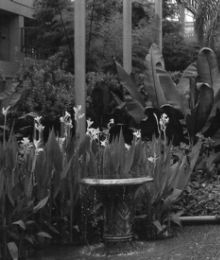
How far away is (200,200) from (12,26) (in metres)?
25.4

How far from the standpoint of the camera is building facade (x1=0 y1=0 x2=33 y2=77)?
3034 cm

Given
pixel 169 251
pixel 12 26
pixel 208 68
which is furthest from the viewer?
pixel 12 26

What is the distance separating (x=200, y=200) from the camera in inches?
316

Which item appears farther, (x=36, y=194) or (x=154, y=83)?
(x=154, y=83)

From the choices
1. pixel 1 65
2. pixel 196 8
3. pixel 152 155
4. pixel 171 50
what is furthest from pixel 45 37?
pixel 152 155

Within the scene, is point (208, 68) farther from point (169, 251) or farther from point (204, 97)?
point (169, 251)

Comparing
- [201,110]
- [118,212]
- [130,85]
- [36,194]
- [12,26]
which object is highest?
[12,26]

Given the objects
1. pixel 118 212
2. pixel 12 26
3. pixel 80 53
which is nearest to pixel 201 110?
pixel 80 53

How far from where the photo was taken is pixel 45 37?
24969 mm

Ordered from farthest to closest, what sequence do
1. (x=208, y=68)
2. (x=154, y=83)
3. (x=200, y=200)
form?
(x=154, y=83) → (x=208, y=68) → (x=200, y=200)

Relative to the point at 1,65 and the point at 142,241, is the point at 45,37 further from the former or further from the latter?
the point at 142,241

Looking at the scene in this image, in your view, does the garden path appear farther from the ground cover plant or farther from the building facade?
the building facade

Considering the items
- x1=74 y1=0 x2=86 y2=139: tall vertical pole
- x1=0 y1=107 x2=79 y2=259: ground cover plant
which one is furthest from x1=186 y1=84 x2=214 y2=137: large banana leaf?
x1=0 y1=107 x2=79 y2=259: ground cover plant

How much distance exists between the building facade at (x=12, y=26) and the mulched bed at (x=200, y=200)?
22494 mm
